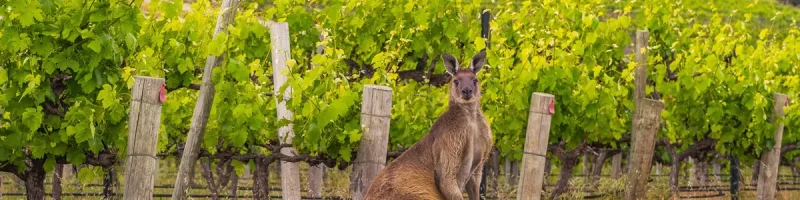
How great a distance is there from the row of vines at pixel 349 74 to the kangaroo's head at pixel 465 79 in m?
1.16

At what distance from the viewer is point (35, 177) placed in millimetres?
9039

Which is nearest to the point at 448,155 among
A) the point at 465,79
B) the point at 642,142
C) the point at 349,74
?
the point at 465,79

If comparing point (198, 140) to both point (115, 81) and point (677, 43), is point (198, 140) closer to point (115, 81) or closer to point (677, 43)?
point (115, 81)

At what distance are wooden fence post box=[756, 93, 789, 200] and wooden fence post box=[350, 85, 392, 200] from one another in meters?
7.35

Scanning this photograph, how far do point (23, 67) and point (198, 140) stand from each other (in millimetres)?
1367

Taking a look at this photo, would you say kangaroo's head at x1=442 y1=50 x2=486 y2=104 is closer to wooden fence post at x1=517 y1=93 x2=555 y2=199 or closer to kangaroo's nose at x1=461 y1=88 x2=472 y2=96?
kangaroo's nose at x1=461 y1=88 x2=472 y2=96

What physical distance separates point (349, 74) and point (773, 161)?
17.6ft

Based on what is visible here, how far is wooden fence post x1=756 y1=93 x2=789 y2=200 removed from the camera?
14.1 m

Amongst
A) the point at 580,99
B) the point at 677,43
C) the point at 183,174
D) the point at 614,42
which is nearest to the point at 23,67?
the point at 183,174

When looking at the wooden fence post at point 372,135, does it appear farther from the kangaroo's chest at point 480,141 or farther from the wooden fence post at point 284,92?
the wooden fence post at point 284,92

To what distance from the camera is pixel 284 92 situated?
906 centimetres

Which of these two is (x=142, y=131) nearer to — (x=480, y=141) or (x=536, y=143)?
(x=480, y=141)

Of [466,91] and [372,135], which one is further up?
[466,91]

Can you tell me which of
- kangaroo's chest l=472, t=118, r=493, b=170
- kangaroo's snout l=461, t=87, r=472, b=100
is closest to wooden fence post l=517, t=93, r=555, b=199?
kangaroo's chest l=472, t=118, r=493, b=170
